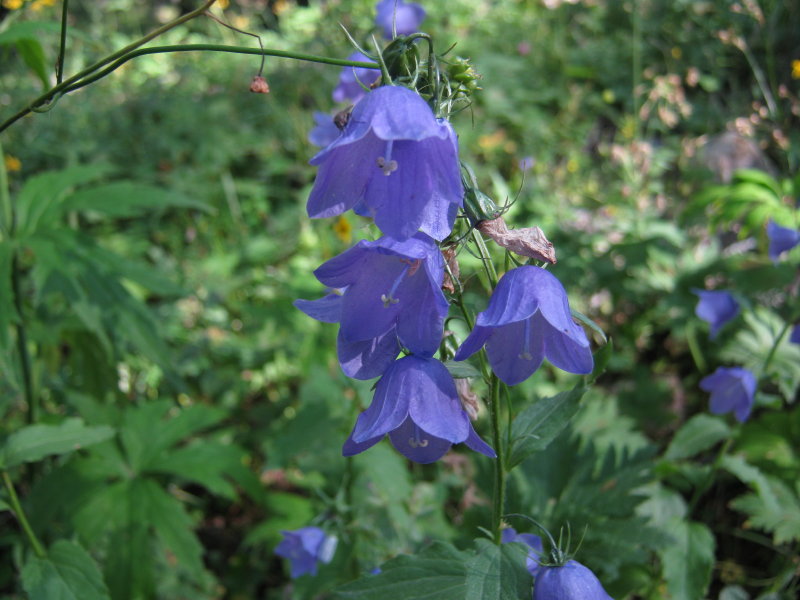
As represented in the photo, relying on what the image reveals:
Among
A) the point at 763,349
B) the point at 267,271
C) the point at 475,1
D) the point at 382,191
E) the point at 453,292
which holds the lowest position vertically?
the point at 267,271

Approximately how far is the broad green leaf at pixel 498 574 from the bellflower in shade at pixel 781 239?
1.61 m

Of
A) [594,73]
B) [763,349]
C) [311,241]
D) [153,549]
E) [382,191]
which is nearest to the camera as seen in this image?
[382,191]

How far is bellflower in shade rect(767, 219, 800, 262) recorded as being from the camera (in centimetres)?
226

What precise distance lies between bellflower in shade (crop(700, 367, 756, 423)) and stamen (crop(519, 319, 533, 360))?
1462 mm

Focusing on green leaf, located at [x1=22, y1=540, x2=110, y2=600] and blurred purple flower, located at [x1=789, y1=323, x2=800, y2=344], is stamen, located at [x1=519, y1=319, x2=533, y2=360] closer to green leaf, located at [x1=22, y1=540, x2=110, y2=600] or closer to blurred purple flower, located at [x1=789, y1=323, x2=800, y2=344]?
green leaf, located at [x1=22, y1=540, x2=110, y2=600]

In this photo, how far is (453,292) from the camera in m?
1.25

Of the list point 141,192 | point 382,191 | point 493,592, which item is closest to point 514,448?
point 493,592

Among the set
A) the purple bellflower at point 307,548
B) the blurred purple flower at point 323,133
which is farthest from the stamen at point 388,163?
the purple bellflower at point 307,548

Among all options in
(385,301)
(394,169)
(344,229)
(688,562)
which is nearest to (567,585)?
(385,301)

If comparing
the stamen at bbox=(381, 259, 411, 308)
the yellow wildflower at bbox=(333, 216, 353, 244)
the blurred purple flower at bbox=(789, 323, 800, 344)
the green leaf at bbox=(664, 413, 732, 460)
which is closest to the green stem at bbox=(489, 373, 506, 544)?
the stamen at bbox=(381, 259, 411, 308)

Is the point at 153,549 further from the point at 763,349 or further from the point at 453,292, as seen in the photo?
the point at 763,349

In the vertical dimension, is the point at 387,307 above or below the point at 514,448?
above

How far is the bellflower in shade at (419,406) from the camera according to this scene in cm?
116

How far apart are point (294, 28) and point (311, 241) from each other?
363 centimetres
